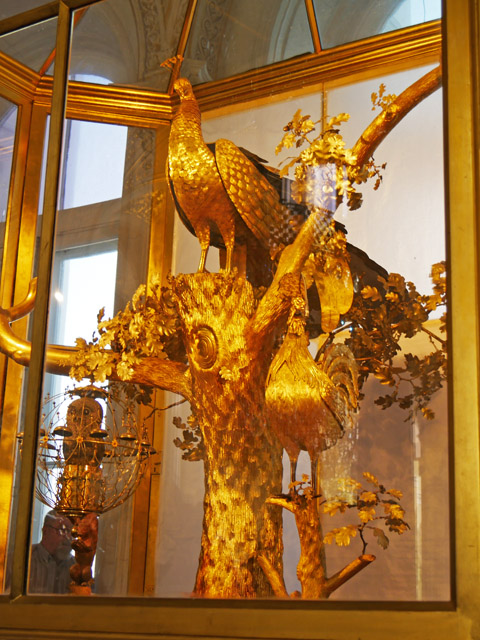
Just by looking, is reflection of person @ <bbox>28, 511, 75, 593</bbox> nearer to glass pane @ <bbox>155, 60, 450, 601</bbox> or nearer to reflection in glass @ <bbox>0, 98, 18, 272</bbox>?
glass pane @ <bbox>155, 60, 450, 601</bbox>

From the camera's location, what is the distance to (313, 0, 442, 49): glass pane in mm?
1094

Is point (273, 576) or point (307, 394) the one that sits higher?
point (307, 394)

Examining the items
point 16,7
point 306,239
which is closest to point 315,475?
point 306,239

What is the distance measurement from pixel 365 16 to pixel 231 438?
558 mm

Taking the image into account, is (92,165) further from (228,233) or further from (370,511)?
(370,511)

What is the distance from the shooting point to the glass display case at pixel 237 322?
97cm

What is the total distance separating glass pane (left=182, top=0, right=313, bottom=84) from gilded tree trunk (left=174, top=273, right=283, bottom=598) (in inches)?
12.4

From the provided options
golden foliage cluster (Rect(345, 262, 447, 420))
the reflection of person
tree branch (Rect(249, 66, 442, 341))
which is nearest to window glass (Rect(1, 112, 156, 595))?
the reflection of person

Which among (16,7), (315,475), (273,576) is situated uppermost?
(16,7)

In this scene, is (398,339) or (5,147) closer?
(398,339)

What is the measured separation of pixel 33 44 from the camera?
1.49 meters

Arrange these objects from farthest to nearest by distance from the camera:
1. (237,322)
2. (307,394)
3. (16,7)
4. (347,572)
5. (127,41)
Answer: (16,7) < (127,41) < (237,322) < (307,394) < (347,572)

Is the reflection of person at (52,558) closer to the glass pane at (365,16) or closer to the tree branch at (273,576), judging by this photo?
the tree branch at (273,576)

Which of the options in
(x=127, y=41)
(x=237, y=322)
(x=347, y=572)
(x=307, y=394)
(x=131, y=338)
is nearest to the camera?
(x=347, y=572)
